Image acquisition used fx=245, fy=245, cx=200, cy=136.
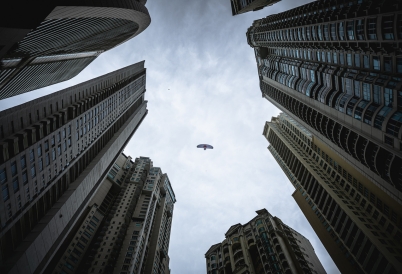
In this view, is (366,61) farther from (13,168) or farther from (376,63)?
(13,168)

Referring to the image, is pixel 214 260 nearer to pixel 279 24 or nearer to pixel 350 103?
pixel 350 103

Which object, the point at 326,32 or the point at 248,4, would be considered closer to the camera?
the point at 326,32

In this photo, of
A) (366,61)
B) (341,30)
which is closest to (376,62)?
(366,61)

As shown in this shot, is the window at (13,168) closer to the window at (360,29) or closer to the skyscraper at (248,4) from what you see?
the window at (360,29)

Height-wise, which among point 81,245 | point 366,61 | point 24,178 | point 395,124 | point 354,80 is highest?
point 366,61

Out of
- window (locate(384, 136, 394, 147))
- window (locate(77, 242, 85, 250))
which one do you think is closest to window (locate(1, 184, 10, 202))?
window (locate(77, 242, 85, 250))
